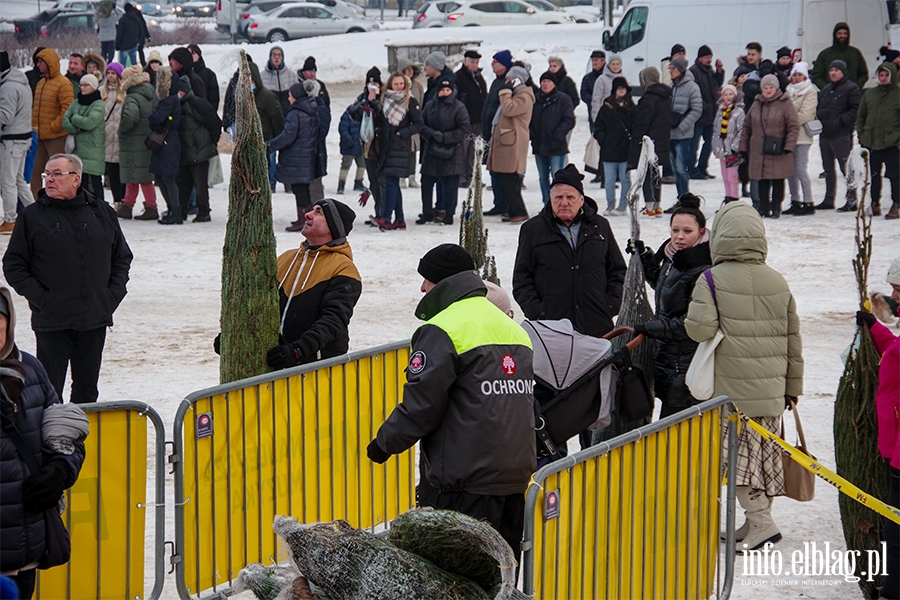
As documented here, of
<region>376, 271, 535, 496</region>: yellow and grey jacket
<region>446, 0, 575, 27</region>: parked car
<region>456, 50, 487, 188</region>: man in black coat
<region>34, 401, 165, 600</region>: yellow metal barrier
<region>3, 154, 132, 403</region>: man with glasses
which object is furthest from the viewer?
<region>446, 0, 575, 27</region>: parked car

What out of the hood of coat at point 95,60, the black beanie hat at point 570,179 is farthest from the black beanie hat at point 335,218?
the hood of coat at point 95,60

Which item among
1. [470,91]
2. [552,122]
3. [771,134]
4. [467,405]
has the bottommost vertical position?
[467,405]

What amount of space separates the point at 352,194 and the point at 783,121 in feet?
20.8

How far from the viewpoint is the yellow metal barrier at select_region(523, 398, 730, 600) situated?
418 cm

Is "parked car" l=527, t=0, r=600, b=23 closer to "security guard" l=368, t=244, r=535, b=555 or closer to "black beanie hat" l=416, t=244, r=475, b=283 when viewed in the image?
"black beanie hat" l=416, t=244, r=475, b=283

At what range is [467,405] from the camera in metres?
4.38


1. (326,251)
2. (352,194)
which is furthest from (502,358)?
(352,194)

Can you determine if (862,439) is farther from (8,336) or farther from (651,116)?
(651,116)

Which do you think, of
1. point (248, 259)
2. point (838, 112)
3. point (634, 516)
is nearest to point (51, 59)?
point (248, 259)

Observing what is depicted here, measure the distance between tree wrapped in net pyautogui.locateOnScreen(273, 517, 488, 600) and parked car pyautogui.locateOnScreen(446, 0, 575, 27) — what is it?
3412 cm

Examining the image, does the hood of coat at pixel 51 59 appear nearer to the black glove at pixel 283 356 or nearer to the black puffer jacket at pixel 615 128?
the black puffer jacket at pixel 615 128

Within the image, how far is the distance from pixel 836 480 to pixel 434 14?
33.3 m

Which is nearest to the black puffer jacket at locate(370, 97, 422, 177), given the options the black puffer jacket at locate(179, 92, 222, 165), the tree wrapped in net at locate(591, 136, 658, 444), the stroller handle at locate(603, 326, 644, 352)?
the black puffer jacket at locate(179, 92, 222, 165)

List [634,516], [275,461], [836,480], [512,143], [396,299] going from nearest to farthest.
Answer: [634,516] → [836,480] → [275,461] → [396,299] → [512,143]
